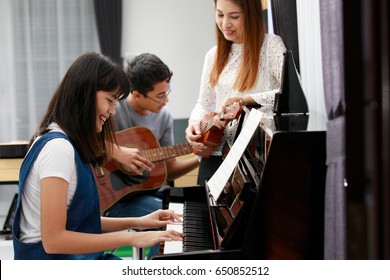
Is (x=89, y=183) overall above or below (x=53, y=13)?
below

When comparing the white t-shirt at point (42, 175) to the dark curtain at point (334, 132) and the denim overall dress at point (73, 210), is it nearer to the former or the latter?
the denim overall dress at point (73, 210)

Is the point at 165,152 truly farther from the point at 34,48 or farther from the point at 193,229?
the point at 34,48

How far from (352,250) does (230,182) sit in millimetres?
1063

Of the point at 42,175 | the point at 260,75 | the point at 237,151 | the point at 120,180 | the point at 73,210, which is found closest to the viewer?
the point at 237,151

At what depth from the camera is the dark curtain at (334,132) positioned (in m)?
1.29

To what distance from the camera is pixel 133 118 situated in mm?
3434

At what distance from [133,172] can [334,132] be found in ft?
6.41

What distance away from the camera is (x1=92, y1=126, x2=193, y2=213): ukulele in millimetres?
3104

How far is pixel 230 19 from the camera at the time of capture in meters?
2.31

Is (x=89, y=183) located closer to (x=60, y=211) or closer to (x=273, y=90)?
(x=60, y=211)

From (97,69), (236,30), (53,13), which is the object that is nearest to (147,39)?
(53,13)

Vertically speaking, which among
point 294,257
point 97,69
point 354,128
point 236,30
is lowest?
point 294,257

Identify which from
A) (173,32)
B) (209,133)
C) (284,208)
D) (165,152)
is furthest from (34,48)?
(284,208)

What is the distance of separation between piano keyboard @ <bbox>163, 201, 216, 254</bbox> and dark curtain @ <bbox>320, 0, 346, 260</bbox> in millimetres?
382
